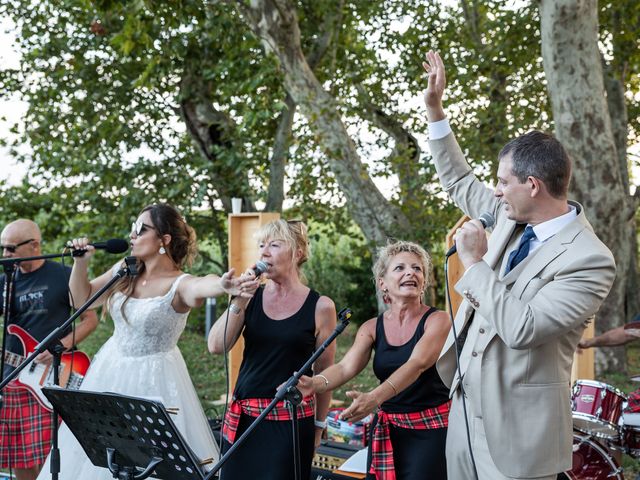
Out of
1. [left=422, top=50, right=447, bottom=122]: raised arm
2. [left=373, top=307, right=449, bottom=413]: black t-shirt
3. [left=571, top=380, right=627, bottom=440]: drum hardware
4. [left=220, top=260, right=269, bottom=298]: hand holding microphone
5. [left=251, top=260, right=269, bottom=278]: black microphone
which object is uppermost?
[left=422, top=50, right=447, bottom=122]: raised arm

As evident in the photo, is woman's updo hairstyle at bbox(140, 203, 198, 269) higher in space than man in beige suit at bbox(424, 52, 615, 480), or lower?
higher

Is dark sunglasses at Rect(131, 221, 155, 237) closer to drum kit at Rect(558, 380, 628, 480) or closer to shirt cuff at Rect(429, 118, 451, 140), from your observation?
shirt cuff at Rect(429, 118, 451, 140)

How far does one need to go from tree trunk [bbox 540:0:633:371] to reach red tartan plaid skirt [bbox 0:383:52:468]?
5.68m

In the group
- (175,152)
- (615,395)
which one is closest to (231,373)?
(615,395)

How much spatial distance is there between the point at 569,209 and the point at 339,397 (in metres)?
6.62

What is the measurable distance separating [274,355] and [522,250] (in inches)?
58.8

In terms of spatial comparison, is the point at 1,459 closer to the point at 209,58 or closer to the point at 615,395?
the point at 615,395

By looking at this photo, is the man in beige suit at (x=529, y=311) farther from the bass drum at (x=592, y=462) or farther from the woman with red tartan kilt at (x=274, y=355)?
the bass drum at (x=592, y=462)

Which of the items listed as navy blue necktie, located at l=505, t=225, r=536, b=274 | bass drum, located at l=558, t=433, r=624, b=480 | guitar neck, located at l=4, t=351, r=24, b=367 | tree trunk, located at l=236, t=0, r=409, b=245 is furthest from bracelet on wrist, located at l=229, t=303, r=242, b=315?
tree trunk, located at l=236, t=0, r=409, b=245

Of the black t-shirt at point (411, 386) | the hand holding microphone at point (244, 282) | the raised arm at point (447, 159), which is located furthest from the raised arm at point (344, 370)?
the raised arm at point (447, 159)

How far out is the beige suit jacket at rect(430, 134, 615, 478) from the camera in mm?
2307

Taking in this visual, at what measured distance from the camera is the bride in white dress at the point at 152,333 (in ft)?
12.1

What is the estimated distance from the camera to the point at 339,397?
8.84 metres

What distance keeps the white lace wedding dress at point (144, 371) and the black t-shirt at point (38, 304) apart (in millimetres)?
1139
